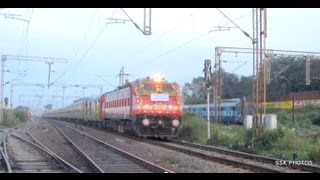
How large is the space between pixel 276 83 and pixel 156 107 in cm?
3718

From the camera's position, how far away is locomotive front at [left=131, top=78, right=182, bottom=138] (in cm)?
2702

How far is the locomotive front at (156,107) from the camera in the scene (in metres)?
27.0

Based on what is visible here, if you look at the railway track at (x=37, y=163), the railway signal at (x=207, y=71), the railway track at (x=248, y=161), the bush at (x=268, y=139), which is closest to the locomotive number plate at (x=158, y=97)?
the railway signal at (x=207, y=71)

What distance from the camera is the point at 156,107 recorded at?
89.8ft

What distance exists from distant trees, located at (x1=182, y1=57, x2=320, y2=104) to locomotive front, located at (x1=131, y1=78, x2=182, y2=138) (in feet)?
79.9

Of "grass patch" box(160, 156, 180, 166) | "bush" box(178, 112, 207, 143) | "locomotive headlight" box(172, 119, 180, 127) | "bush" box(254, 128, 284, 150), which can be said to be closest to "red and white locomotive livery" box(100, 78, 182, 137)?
"locomotive headlight" box(172, 119, 180, 127)

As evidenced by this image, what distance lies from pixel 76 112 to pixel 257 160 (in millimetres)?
49999

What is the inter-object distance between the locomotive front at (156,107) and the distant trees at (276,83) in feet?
79.9

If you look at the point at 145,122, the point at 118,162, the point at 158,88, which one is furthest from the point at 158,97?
the point at 118,162

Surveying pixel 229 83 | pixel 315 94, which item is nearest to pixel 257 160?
pixel 315 94

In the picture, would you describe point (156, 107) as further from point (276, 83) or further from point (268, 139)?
point (276, 83)

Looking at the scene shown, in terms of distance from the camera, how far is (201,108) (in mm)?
54250

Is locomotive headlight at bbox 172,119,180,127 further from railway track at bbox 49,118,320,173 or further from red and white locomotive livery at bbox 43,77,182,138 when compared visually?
railway track at bbox 49,118,320,173

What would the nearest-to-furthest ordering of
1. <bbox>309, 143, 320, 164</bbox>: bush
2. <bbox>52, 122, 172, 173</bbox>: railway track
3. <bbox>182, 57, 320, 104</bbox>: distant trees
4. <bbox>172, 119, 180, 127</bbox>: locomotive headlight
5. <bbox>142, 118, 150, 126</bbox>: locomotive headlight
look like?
<bbox>52, 122, 172, 173</bbox>: railway track, <bbox>309, 143, 320, 164</bbox>: bush, <bbox>142, 118, 150, 126</bbox>: locomotive headlight, <bbox>172, 119, 180, 127</bbox>: locomotive headlight, <bbox>182, 57, 320, 104</bbox>: distant trees
